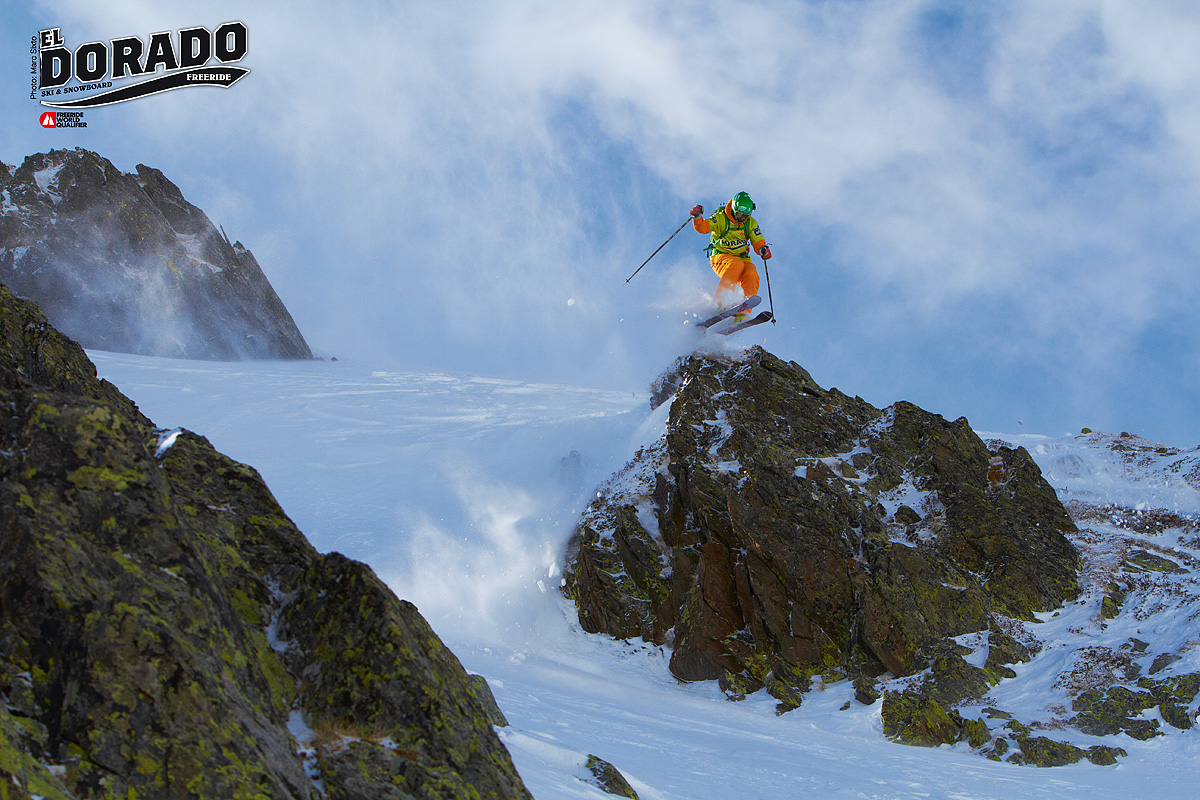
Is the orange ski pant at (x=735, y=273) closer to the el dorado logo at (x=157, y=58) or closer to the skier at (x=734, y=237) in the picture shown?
the skier at (x=734, y=237)

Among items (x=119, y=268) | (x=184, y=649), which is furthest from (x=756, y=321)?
(x=119, y=268)

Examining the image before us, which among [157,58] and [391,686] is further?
[157,58]

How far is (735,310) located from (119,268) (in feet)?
161

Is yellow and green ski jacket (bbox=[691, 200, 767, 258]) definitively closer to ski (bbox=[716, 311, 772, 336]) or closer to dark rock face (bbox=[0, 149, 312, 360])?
ski (bbox=[716, 311, 772, 336])

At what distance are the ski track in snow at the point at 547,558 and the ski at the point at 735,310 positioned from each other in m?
5.40

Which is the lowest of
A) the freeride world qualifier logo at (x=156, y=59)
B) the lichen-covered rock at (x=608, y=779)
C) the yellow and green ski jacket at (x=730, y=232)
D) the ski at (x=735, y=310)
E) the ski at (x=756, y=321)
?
the lichen-covered rock at (x=608, y=779)

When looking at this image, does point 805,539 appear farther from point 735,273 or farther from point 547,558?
point 547,558

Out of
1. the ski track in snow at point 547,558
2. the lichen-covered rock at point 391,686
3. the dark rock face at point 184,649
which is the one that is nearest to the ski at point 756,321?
the ski track in snow at point 547,558

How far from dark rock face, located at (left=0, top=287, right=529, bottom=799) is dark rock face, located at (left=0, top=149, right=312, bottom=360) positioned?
52.2 meters

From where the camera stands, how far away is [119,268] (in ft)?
172

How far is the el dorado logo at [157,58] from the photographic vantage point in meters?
26.3

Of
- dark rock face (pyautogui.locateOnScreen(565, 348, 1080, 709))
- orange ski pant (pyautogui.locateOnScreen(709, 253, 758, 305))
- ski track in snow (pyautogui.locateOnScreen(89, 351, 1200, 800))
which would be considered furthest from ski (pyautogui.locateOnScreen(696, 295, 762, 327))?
ski track in snow (pyautogui.locateOnScreen(89, 351, 1200, 800))

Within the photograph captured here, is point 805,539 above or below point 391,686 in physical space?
above

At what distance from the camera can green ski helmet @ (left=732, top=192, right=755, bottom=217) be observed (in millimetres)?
19562
